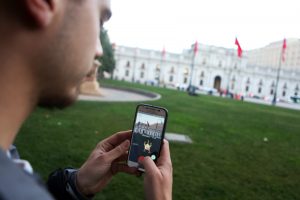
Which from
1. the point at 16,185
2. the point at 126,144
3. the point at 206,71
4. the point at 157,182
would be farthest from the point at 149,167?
the point at 206,71

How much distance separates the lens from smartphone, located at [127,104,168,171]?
1.26m

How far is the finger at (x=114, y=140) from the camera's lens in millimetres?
1277

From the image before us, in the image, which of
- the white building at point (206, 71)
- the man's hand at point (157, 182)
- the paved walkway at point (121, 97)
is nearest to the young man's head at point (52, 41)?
the man's hand at point (157, 182)

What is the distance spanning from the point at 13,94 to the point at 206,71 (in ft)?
197

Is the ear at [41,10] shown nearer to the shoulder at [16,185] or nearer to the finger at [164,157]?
the shoulder at [16,185]

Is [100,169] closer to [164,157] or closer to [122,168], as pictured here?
[122,168]

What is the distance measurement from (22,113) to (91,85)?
1421 cm

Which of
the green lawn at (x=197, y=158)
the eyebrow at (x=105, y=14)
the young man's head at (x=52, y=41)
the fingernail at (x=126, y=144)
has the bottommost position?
the green lawn at (x=197, y=158)

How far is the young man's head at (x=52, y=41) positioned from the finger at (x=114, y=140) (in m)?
0.61

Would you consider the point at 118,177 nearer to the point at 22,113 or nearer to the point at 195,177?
the point at 195,177

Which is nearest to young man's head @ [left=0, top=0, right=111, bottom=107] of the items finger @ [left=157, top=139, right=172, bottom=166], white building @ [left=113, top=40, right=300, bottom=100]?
finger @ [left=157, top=139, right=172, bottom=166]

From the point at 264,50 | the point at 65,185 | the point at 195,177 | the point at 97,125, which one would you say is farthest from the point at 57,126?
the point at 264,50

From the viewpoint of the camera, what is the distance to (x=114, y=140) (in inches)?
50.9

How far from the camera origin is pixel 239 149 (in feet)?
18.7
